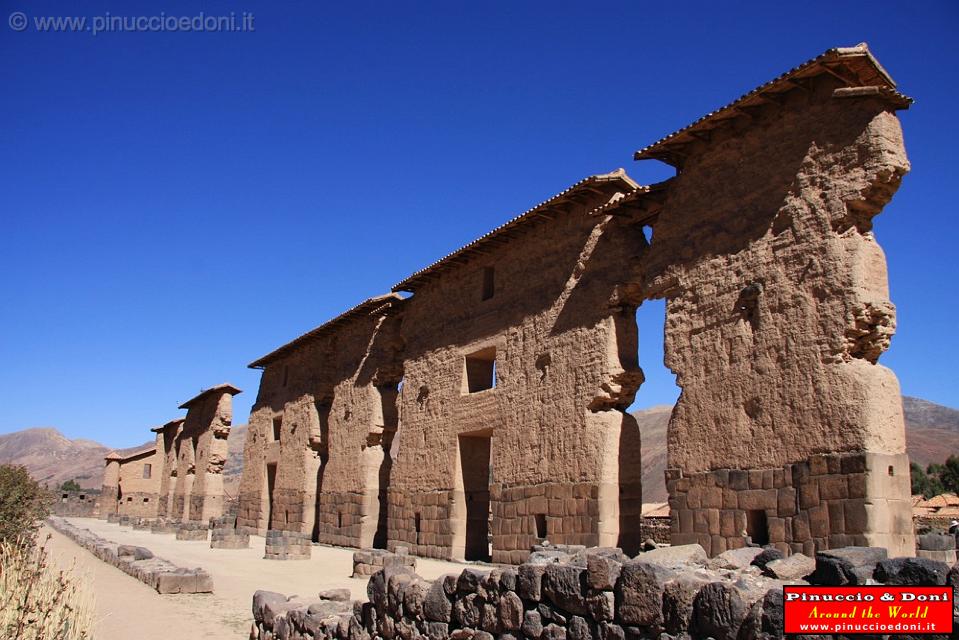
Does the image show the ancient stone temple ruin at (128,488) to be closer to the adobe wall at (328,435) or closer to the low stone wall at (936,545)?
the adobe wall at (328,435)

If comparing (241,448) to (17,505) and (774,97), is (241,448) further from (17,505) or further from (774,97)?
(774,97)

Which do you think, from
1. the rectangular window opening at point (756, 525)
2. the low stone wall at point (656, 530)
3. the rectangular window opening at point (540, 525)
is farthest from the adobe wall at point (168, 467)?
the rectangular window opening at point (756, 525)

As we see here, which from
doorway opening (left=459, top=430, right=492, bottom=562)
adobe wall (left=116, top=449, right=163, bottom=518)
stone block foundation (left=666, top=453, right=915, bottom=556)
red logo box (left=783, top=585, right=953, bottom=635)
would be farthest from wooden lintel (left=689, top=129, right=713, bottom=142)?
adobe wall (left=116, top=449, right=163, bottom=518)

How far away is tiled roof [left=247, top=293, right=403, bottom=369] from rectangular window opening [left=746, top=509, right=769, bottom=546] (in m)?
13.1

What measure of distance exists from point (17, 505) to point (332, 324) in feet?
42.2

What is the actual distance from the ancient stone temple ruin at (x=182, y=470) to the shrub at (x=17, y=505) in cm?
2032

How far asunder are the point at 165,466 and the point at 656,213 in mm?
37234

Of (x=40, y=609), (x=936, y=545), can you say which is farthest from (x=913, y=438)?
(x=40, y=609)

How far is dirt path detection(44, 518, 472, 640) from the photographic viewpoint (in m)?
9.30

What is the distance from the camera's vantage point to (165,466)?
4269cm

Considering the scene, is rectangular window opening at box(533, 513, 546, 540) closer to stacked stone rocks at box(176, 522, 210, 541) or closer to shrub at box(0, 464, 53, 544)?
shrub at box(0, 464, 53, 544)

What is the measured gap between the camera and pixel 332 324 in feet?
81.8

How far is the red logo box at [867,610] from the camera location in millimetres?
4090

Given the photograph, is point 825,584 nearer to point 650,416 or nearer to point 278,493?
point 278,493
